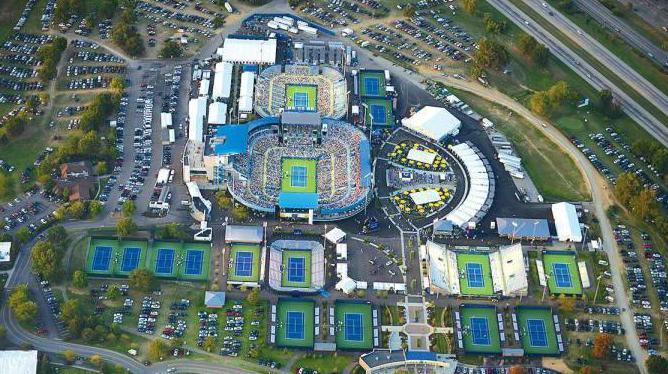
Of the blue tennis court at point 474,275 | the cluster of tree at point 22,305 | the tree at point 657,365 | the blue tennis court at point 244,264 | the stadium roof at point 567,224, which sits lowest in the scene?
the tree at point 657,365

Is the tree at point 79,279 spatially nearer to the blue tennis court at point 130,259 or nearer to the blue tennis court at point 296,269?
the blue tennis court at point 130,259

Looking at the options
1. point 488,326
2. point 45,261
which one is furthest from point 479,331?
point 45,261

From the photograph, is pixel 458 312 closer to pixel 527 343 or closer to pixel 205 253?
pixel 527 343

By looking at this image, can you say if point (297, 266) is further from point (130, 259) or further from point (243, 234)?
point (130, 259)

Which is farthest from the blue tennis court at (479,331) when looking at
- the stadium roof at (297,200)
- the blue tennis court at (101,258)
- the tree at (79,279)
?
the tree at (79,279)

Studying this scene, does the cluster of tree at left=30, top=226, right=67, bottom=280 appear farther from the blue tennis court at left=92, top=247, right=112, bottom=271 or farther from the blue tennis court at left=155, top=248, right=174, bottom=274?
the blue tennis court at left=155, top=248, right=174, bottom=274

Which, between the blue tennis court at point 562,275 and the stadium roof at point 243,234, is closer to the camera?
the blue tennis court at point 562,275
